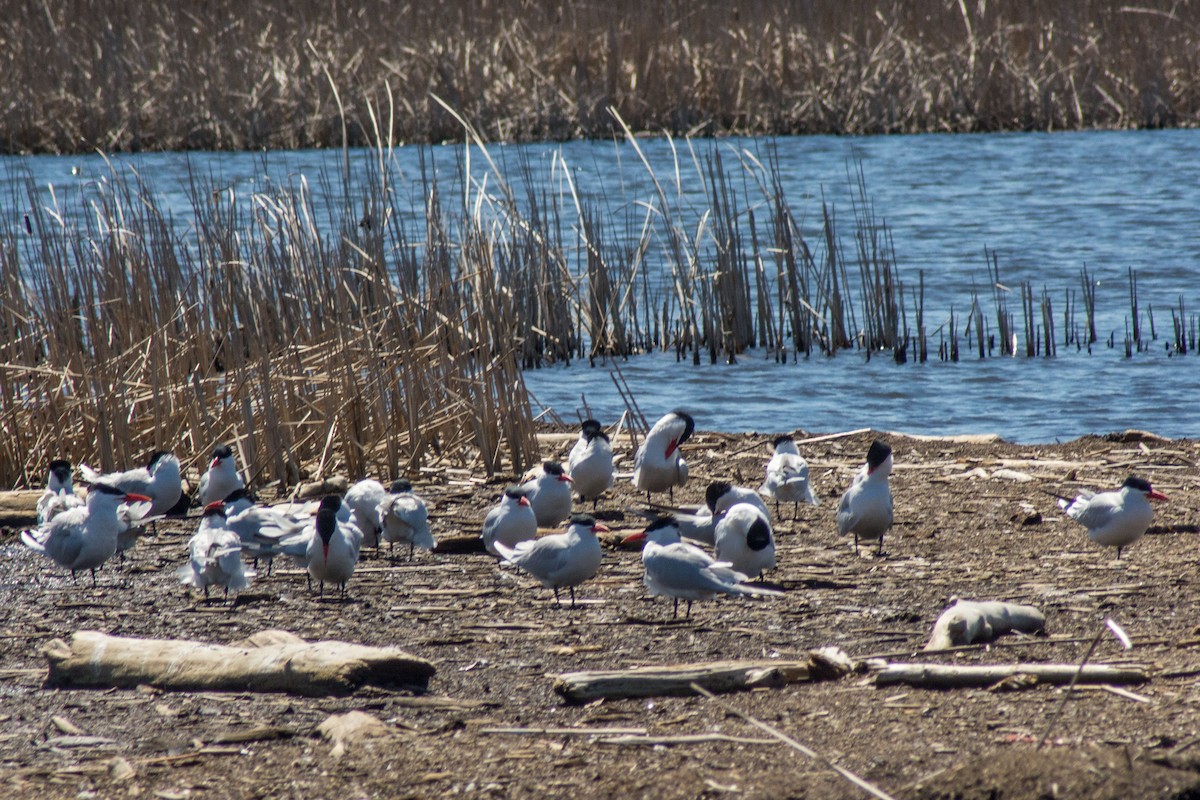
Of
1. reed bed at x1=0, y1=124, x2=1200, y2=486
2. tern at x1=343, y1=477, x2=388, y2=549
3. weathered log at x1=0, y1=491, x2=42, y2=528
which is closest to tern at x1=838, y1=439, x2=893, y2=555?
tern at x1=343, y1=477, x2=388, y2=549

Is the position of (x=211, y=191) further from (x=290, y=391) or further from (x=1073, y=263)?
(x=1073, y=263)

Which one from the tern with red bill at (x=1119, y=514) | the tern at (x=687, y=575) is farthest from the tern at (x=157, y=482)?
the tern with red bill at (x=1119, y=514)

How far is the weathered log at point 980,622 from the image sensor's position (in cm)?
438

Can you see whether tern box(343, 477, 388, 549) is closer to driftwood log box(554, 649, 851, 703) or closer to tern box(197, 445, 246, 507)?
tern box(197, 445, 246, 507)

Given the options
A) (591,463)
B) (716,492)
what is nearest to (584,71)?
(591,463)

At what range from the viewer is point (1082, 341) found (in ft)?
39.8

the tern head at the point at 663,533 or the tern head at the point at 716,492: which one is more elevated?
the tern head at the point at 663,533

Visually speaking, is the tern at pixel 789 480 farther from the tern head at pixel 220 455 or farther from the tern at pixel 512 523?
the tern head at pixel 220 455

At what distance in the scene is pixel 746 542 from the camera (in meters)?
5.36

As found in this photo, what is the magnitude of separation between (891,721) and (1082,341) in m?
9.15

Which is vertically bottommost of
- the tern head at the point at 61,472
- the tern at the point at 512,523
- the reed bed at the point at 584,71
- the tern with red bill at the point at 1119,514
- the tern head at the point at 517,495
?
the tern with red bill at the point at 1119,514

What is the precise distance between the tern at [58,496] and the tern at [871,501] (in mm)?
3082

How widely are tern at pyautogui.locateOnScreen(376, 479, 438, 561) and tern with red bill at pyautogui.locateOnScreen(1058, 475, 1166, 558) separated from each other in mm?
2579

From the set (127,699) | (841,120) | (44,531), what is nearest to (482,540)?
(44,531)
